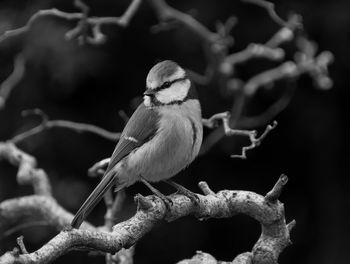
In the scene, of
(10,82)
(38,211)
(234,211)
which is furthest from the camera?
(10,82)

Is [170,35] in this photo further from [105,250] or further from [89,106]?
[105,250]

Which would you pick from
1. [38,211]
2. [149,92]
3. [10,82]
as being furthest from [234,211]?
[10,82]

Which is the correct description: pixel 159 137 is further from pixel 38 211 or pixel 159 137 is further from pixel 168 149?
pixel 38 211

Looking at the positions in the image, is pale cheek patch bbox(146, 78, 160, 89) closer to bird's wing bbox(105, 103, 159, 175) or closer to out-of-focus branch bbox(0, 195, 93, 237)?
bird's wing bbox(105, 103, 159, 175)

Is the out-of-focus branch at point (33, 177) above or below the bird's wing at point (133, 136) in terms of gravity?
below

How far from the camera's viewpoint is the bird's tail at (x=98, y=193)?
2.83m

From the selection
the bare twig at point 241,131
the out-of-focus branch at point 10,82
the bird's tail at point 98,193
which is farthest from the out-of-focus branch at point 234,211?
the out-of-focus branch at point 10,82

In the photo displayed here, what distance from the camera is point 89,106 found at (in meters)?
4.90

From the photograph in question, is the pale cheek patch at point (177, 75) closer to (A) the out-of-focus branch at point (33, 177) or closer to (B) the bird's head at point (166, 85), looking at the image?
(B) the bird's head at point (166, 85)

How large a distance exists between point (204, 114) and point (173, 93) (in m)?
1.59

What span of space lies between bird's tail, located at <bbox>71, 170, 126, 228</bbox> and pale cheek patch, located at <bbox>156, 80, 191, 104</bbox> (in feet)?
1.47

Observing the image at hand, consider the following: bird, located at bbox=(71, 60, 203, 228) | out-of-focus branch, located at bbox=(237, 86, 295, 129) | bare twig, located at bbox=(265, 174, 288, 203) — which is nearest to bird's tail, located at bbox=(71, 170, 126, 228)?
bird, located at bbox=(71, 60, 203, 228)

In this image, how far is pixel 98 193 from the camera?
3.02 m

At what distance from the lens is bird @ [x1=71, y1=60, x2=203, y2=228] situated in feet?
10.3
